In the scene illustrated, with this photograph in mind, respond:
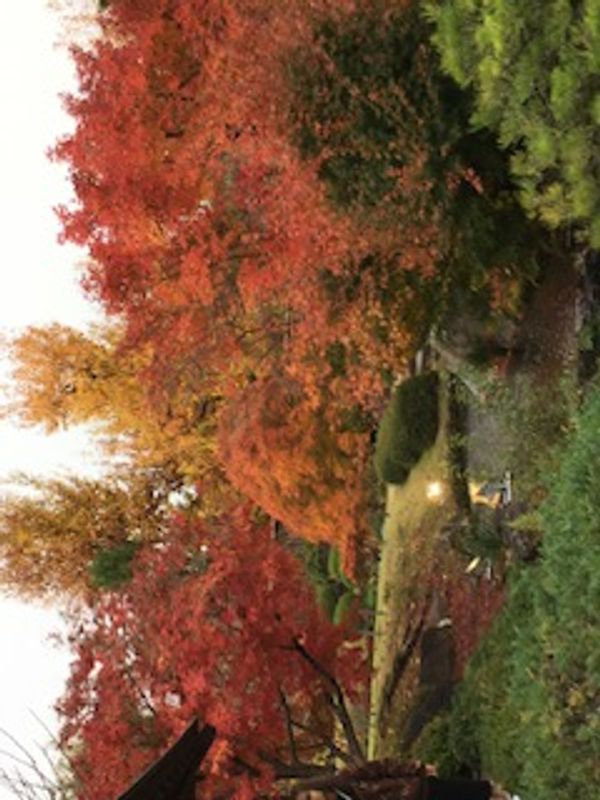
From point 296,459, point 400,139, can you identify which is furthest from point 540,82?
point 296,459

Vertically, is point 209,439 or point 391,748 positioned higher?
point 209,439

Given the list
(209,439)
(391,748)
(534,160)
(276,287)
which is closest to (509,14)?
(534,160)

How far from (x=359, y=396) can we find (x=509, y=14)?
9.13 metres

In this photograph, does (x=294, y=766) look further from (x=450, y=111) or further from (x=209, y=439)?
(x=209, y=439)

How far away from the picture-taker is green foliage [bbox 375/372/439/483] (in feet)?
63.2

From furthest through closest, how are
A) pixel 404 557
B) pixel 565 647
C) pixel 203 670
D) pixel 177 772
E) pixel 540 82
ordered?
pixel 404 557 < pixel 203 670 < pixel 540 82 < pixel 565 647 < pixel 177 772

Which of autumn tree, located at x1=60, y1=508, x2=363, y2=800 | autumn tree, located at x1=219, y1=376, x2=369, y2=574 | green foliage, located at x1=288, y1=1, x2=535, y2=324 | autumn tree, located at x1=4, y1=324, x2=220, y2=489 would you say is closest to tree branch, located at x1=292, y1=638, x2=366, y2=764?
autumn tree, located at x1=60, y1=508, x2=363, y2=800

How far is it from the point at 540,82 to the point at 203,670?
22.0 ft

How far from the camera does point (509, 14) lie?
991 centimetres

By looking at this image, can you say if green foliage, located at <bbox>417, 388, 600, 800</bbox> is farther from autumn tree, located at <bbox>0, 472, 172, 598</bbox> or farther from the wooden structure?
autumn tree, located at <bbox>0, 472, 172, 598</bbox>

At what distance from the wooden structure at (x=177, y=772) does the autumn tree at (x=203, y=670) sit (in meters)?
2.30

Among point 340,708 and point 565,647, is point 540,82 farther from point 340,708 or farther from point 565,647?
point 340,708

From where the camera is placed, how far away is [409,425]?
19391 millimetres

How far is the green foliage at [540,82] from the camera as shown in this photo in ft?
32.3
